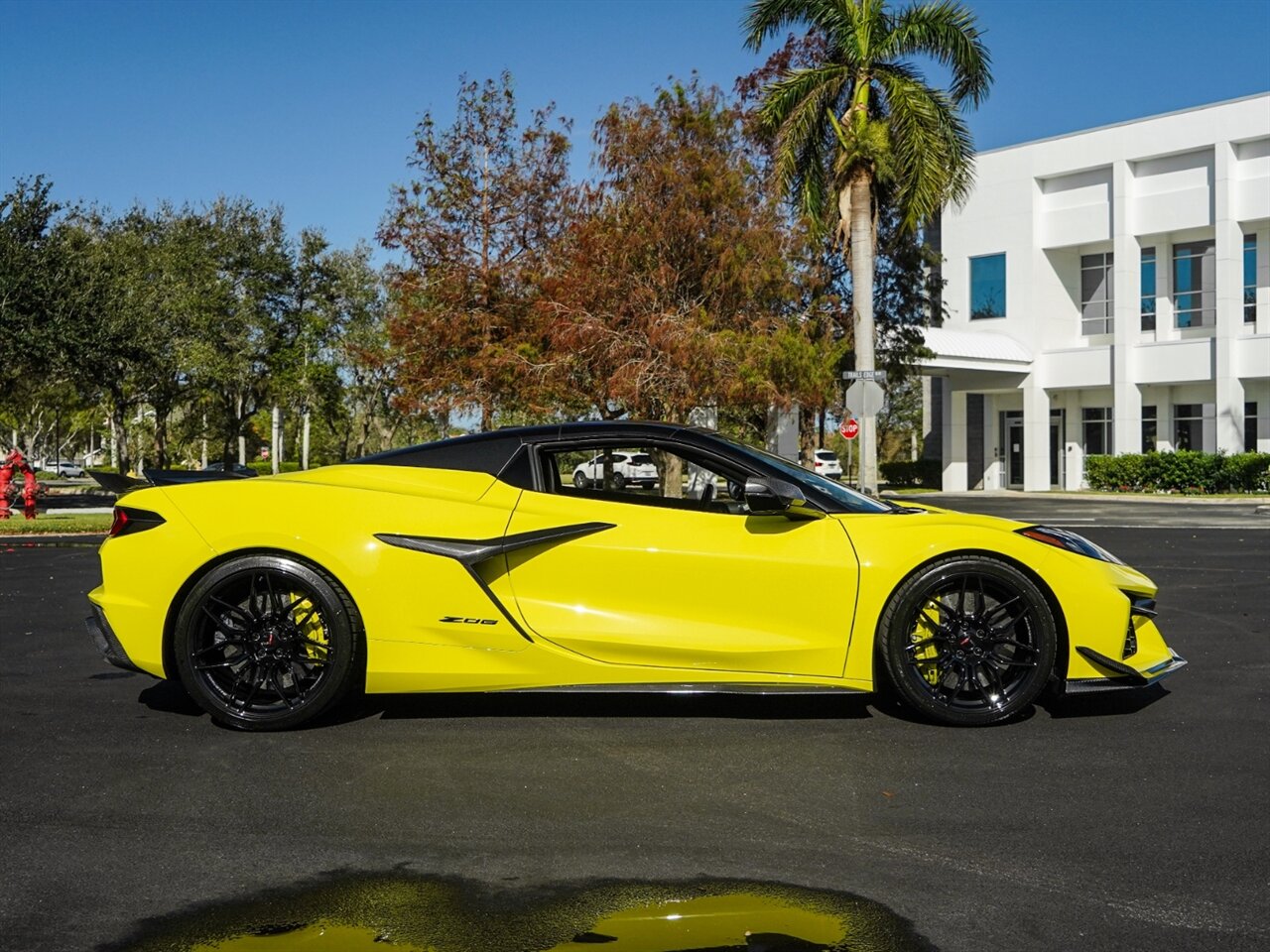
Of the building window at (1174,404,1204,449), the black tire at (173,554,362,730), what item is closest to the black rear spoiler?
the black tire at (173,554,362,730)

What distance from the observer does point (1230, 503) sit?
3152cm

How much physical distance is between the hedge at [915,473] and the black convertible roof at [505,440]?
4070 cm

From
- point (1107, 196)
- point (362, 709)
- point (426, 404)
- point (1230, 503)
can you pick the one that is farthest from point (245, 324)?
point (362, 709)

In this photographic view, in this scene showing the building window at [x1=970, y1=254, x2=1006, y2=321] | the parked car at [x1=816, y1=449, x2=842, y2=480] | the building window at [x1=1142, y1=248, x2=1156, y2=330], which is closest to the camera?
the building window at [x1=1142, y1=248, x2=1156, y2=330]

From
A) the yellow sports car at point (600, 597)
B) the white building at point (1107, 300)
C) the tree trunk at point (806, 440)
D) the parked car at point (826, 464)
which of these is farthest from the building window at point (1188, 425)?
the yellow sports car at point (600, 597)

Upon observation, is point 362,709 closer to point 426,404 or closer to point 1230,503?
point 426,404

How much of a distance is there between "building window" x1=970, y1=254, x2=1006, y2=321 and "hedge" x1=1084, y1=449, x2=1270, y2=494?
7.02m

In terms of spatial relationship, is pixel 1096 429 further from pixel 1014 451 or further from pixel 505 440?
pixel 505 440

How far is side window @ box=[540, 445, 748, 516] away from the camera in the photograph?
5.71 meters

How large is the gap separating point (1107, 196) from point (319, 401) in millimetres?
28942

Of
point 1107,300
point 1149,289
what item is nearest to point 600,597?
point 1149,289

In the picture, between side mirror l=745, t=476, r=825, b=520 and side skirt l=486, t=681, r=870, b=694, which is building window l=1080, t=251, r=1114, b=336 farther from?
side skirt l=486, t=681, r=870, b=694

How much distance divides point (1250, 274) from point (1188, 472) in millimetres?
6782

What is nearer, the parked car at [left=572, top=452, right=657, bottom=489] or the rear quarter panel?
the rear quarter panel
